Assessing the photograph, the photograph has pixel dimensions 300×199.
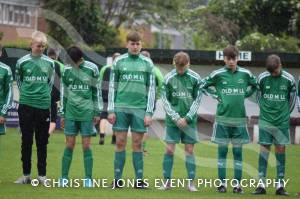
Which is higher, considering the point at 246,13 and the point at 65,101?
the point at 246,13

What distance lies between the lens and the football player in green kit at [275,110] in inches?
527

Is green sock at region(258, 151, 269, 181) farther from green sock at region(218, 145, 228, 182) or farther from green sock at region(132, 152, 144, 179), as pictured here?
green sock at region(132, 152, 144, 179)

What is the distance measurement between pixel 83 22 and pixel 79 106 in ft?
121

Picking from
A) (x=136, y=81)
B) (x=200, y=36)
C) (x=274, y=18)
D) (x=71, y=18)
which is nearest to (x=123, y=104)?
(x=136, y=81)

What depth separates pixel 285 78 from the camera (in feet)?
44.3

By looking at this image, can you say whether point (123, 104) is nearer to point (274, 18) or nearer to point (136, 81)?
point (136, 81)

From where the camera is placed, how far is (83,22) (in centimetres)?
4984

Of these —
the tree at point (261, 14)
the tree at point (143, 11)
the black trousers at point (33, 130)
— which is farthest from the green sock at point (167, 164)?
the tree at point (143, 11)

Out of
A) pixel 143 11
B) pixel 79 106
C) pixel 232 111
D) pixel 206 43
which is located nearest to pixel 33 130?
pixel 79 106

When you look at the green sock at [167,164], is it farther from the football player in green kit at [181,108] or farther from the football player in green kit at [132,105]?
the football player in green kit at [132,105]

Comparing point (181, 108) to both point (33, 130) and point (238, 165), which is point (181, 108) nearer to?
point (238, 165)

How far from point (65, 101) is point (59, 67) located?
5.65 m

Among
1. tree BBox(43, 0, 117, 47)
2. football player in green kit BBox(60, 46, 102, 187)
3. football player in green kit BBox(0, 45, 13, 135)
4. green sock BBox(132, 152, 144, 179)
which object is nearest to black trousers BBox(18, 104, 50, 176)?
football player in green kit BBox(0, 45, 13, 135)

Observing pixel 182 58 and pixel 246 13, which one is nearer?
pixel 182 58
